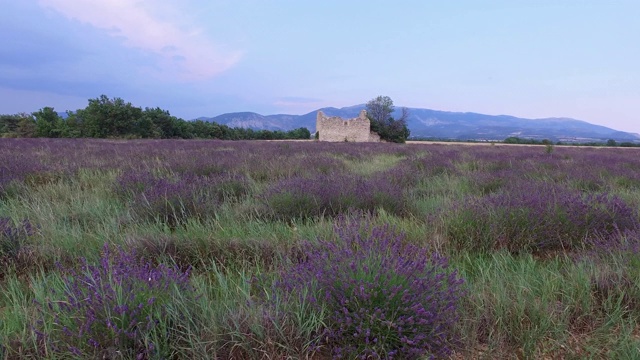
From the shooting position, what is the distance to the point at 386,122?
170 feet

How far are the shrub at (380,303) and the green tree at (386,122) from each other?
44.1 meters

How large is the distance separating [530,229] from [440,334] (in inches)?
68.0

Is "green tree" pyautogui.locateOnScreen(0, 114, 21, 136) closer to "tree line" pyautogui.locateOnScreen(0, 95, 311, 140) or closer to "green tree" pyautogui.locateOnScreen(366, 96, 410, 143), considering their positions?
"tree line" pyautogui.locateOnScreen(0, 95, 311, 140)

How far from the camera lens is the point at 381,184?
4.23 meters

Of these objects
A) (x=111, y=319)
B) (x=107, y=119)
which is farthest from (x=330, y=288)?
(x=107, y=119)

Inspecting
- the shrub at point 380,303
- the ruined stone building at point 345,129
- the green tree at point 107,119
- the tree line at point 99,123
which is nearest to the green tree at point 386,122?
the ruined stone building at point 345,129

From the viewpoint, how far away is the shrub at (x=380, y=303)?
1344 mm

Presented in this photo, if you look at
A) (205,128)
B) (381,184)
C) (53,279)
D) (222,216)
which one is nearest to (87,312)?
(53,279)

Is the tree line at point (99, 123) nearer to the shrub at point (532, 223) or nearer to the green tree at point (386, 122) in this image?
the green tree at point (386, 122)

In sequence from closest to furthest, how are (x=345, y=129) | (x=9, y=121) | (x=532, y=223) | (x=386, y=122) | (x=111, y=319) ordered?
(x=111, y=319) → (x=532, y=223) → (x=345, y=129) → (x=9, y=121) → (x=386, y=122)

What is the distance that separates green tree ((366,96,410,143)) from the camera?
47312 mm

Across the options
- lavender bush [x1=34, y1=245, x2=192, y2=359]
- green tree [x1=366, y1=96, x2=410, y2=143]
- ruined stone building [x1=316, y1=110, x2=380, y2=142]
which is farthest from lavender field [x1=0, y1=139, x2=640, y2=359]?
green tree [x1=366, y1=96, x2=410, y2=143]

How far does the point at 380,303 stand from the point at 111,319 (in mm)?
1053

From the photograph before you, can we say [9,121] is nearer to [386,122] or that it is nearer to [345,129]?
[345,129]
